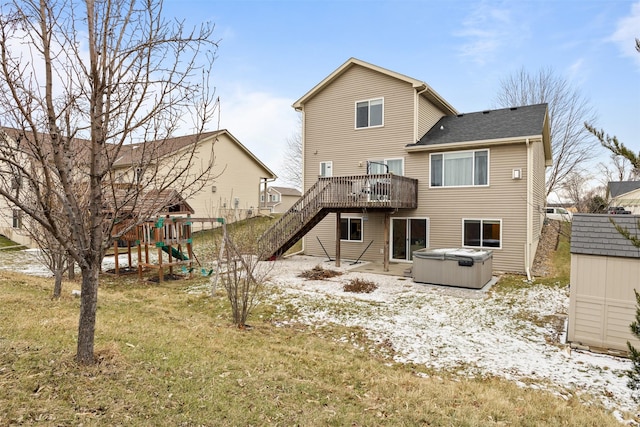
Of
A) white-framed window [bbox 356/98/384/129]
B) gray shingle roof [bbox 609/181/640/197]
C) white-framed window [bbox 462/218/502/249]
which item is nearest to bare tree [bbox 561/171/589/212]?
white-framed window [bbox 462/218/502/249]

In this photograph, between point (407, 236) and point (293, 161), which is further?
point (293, 161)

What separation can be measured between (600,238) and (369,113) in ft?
34.1

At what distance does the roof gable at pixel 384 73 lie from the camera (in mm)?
14125

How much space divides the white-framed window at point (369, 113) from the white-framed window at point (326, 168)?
6.69 feet

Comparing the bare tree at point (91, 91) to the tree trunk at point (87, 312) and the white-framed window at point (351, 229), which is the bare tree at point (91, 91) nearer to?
the tree trunk at point (87, 312)

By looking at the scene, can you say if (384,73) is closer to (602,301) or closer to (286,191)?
(602,301)

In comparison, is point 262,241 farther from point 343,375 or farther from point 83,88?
point 83,88

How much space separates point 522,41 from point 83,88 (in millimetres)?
16937

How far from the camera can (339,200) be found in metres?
13.3

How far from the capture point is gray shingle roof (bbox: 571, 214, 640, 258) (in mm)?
6248

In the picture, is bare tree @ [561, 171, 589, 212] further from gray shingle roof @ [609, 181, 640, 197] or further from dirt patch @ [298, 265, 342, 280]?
dirt patch @ [298, 265, 342, 280]

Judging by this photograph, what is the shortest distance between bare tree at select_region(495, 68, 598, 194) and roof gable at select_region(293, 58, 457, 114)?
1214cm

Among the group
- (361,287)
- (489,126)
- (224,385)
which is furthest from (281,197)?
(224,385)

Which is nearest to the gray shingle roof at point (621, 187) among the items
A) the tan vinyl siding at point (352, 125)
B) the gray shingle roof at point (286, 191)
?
the tan vinyl siding at point (352, 125)
